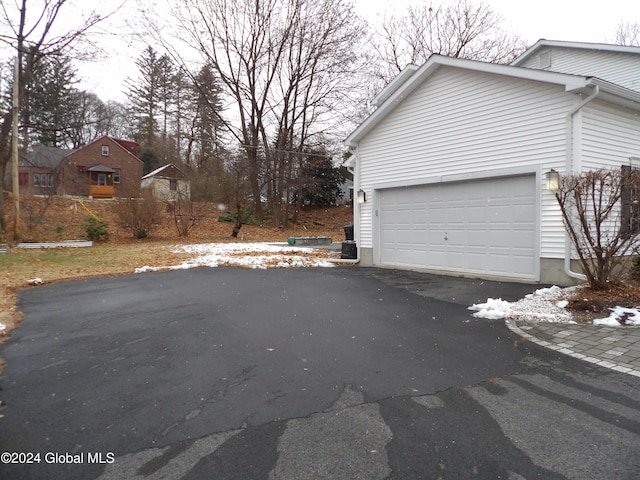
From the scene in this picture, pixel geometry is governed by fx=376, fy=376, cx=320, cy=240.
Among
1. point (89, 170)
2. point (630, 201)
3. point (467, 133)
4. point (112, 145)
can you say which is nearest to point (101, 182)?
point (89, 170)

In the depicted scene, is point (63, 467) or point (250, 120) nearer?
point (63, 467)

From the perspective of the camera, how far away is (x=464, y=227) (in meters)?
8.94

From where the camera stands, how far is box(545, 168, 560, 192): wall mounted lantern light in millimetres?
7022

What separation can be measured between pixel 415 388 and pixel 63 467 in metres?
2.46

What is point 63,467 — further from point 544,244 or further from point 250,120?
point 250,120

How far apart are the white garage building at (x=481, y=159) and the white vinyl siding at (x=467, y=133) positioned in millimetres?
22

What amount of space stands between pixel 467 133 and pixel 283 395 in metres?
7.76

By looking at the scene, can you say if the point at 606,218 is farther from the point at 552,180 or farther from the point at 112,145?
the point at 112,145

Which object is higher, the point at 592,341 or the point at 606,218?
the point at 606,218

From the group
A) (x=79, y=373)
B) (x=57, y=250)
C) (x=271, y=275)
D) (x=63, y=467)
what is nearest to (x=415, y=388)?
(x=63, y=467)

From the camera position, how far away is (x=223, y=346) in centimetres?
423

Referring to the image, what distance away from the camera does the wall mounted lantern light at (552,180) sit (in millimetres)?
7022

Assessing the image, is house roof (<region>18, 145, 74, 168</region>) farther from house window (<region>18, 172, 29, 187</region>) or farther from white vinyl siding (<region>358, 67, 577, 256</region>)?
white vinyl siding (<region>358, 67, 577, 256</region>)

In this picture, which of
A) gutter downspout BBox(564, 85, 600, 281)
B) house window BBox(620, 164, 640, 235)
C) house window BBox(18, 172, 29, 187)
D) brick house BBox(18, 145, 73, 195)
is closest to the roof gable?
brick house BBox(18, 145, 73, 195)
